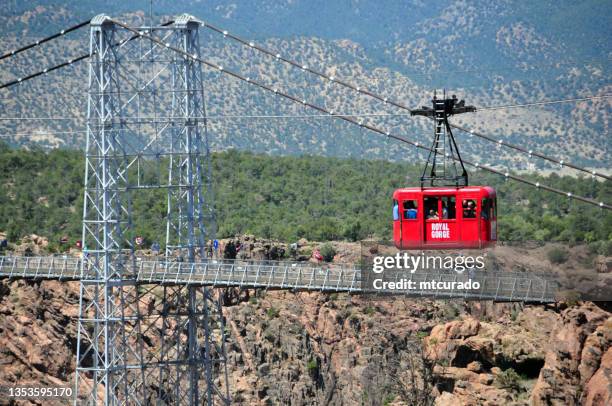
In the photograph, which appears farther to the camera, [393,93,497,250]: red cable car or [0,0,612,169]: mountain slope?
[0,0,612,169]: mountain slope

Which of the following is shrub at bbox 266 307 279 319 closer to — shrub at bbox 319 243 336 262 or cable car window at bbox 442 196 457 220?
shrub at bbox 319 243 336 262

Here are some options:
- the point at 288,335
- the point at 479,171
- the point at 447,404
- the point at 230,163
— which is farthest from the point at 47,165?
the point at 447,404

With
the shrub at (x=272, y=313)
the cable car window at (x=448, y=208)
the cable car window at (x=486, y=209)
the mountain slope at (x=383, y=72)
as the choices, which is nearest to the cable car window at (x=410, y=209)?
the cable car window at (x=448, y=208)

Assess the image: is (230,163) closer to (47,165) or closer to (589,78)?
(47,165)

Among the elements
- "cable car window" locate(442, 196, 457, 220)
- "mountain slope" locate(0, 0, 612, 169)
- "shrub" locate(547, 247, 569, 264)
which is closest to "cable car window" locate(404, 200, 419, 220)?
"cable car window" locate(442, 196, 457, 220)

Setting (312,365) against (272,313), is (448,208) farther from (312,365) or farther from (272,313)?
(272,313)

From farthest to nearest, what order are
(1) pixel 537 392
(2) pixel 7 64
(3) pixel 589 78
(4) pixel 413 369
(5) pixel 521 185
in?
(2) pixel 7 64 < (3) pixel 589 78 < (5) pixel 521 185 < (4) pixel 413 369 < (1) pixel 537 392
